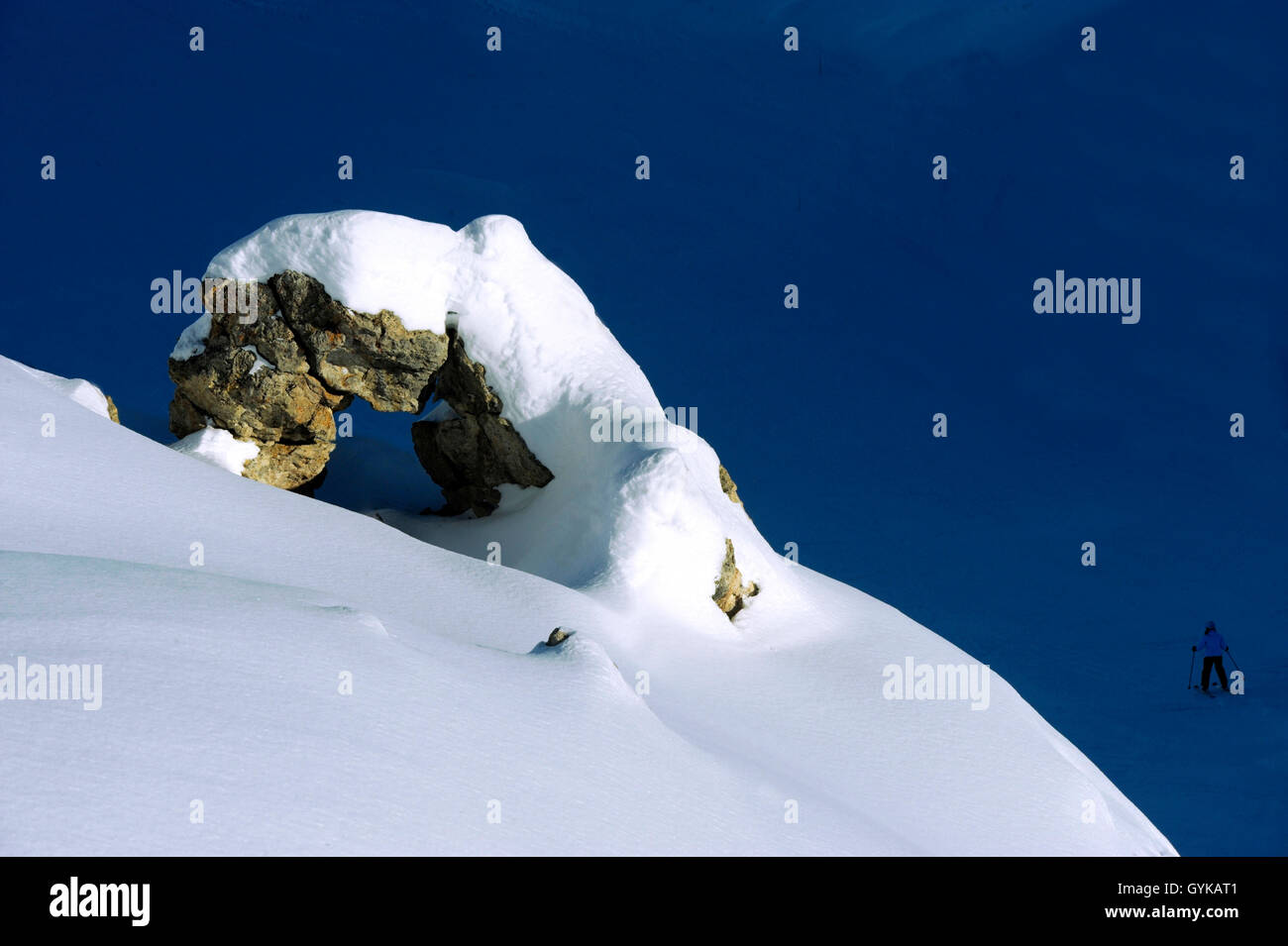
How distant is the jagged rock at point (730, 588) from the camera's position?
10.1m

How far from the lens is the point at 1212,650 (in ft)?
57.3

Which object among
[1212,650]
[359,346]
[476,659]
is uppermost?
[359,346]

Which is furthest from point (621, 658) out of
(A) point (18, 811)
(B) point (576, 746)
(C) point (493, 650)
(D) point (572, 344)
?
(A) point (18, 811)

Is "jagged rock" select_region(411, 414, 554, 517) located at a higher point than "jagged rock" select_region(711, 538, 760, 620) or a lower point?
higher

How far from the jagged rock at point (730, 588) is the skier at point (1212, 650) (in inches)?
402

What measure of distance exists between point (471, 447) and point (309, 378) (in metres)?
1.73

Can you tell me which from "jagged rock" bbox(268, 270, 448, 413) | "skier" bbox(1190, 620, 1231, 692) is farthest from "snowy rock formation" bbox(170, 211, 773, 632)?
"skier" bbox(1190, 620, 1231, 692)

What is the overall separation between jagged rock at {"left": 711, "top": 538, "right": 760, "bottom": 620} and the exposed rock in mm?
1989

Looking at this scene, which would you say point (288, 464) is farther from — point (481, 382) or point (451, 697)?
point (451, 697)

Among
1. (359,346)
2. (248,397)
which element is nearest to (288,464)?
(248,397)

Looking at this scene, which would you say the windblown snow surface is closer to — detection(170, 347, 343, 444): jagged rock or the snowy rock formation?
the snowy rock formation

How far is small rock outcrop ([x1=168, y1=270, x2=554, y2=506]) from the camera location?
10.7 meters

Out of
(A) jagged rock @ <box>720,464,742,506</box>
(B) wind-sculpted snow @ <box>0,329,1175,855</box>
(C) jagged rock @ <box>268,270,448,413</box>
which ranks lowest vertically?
(B) wind-sculpted snow @ <box>0,329,1175,855</box>
